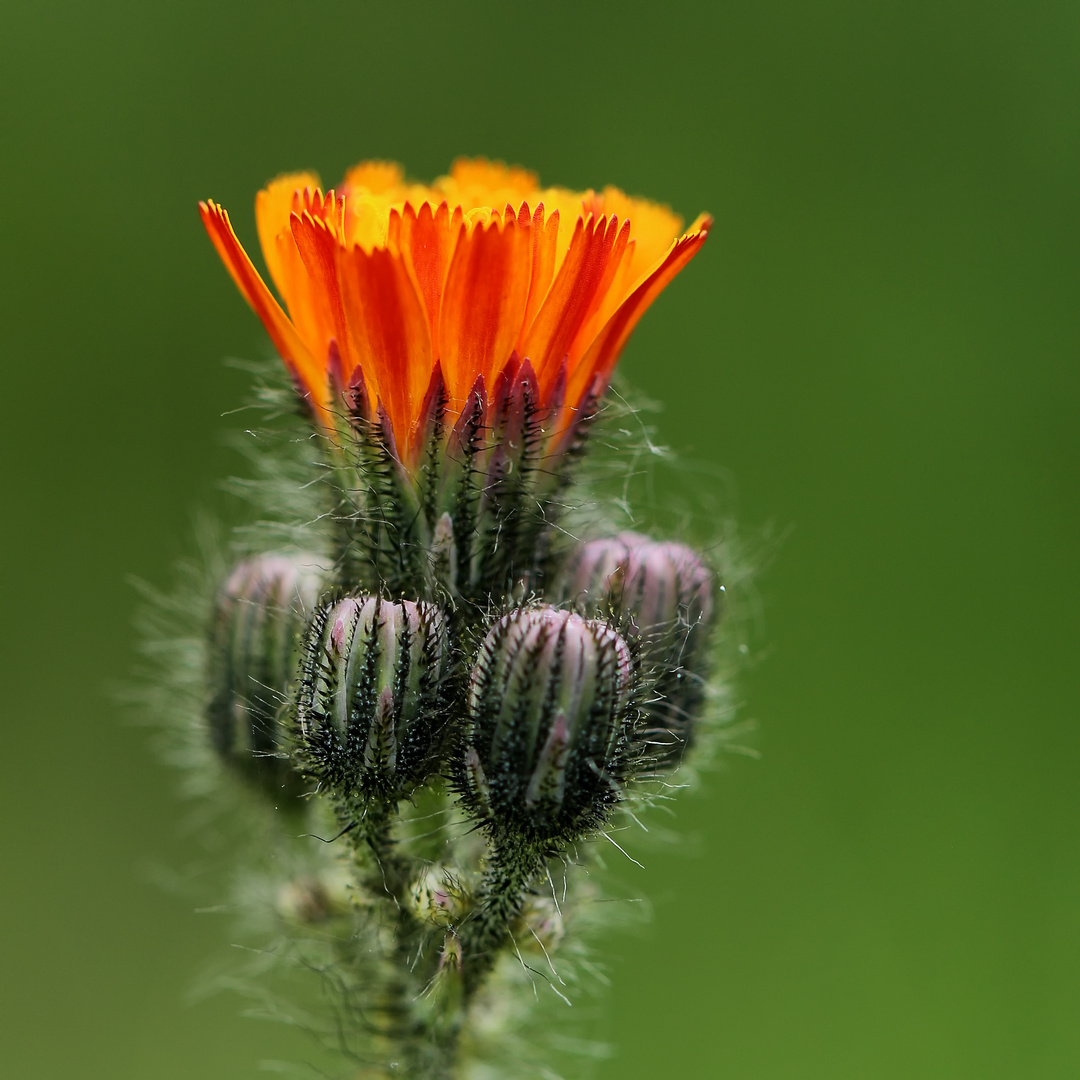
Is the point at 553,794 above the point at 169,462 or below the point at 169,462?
above

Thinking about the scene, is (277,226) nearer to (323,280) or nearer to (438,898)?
(323,280)

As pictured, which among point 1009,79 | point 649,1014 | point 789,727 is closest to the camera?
point 649,1014

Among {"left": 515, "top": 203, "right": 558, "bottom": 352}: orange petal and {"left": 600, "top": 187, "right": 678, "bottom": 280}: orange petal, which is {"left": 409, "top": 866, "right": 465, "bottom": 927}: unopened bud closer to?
{"left": 515, "top": 203, "right": 558, "bottom": 352}: orange petal

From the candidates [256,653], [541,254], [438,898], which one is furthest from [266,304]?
[438,898]

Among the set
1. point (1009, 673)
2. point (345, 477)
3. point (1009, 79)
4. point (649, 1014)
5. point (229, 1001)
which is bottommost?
point (229, 1001)

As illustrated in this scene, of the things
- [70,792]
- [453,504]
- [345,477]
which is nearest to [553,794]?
[453,504]

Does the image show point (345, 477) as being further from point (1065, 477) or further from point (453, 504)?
point (1065, 477)

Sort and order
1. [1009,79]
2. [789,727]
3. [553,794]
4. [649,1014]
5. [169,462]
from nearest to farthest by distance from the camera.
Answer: [553,794] → [649,1014] → [789,727] → [169,462] → [1009,79]
